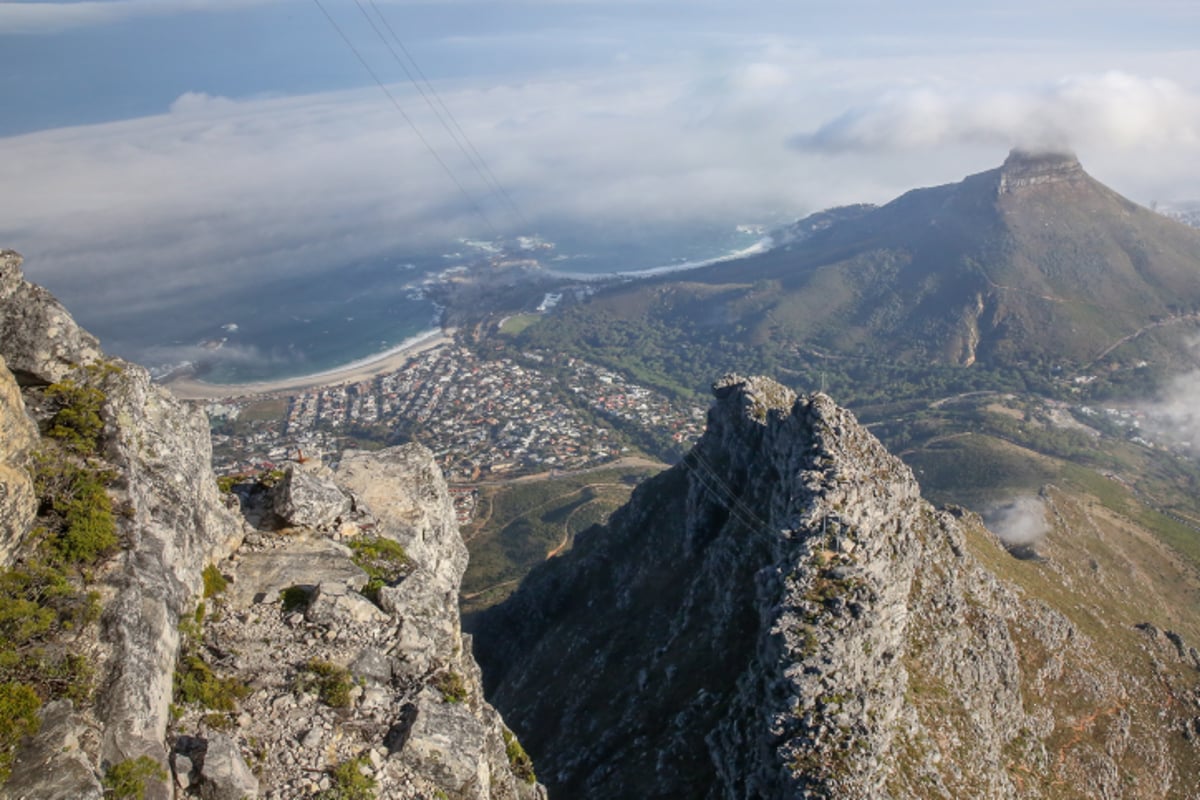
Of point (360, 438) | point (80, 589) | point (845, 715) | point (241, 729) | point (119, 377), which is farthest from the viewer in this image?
point (360, 438)

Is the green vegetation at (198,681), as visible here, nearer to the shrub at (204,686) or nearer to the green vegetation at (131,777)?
the shrub at (204,686)

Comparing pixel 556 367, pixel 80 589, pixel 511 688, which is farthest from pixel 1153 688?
pixel 556 367

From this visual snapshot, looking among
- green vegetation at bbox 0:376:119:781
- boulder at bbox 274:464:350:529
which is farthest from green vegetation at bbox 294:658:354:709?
boulder at bbox 274:464:350:529

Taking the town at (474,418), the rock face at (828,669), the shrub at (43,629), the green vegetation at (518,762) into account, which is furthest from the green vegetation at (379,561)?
the town at (474,418)

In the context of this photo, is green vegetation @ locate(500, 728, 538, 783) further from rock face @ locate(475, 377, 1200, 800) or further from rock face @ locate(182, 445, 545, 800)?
rock face @ locate(475, 377, 1200, 800)

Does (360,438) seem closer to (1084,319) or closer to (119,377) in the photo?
(119,377)
